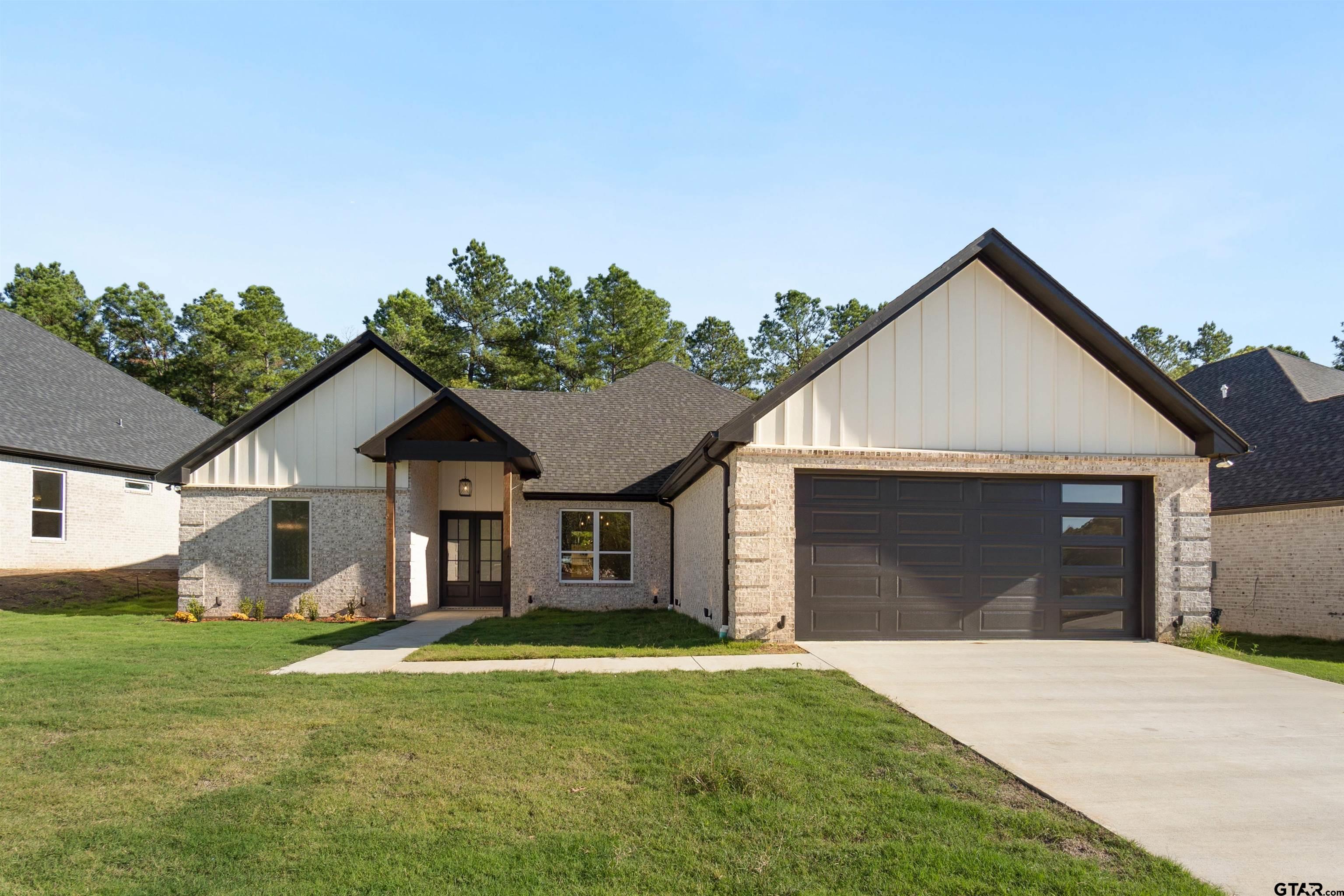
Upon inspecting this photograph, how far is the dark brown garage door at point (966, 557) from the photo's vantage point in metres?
12.0

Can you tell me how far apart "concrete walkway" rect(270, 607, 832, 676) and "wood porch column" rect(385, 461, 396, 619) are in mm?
4169

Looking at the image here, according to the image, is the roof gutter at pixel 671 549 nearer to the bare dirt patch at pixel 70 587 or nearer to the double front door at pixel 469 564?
the double front door at pixel 469 564

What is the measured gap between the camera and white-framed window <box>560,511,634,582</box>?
57.9ft

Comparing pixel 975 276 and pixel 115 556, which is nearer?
pixel 975 276

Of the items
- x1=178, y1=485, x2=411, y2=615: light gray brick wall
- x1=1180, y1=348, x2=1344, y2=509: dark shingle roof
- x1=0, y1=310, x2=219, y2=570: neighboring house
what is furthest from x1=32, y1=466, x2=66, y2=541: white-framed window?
x1=1180, y1=348, x2=1344, y2=509: dark shingle roof

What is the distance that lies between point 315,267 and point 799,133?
15708 millimetres

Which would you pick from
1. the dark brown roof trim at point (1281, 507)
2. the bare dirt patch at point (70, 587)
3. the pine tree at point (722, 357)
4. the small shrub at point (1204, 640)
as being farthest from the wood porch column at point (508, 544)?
the pine tree at point (722, 357)

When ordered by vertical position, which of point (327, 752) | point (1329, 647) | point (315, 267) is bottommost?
point (1329, 647)

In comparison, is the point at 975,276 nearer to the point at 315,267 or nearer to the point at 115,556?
the point at 315,267

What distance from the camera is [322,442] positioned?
16688 millimetres

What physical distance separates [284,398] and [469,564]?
5795 mm

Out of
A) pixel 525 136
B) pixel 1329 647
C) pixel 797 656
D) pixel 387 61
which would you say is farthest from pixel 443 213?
pixel 1329 647

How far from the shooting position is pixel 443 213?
18344 mm

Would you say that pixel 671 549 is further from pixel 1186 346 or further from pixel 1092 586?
pixel 1186 346
